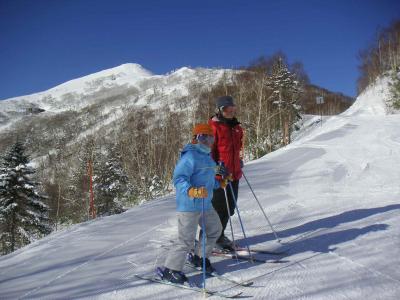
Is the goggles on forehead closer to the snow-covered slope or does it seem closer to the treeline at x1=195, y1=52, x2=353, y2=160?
the snow-covered slope

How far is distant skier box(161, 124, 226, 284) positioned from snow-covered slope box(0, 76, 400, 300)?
249 mm

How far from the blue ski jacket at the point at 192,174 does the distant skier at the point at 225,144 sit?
2.63 ft

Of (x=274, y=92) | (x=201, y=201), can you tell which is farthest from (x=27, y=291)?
(x=274, y=92)

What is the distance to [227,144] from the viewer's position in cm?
470

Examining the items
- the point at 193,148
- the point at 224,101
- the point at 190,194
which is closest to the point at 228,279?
the point at 190,194

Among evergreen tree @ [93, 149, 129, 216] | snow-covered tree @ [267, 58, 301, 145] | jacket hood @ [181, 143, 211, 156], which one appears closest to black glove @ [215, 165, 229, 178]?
jacket hood @ [181, 143, 211, 156]

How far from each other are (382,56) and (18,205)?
43198mm

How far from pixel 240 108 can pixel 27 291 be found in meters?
28.2

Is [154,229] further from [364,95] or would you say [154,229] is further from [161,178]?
[364,95]

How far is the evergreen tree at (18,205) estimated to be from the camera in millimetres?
23656

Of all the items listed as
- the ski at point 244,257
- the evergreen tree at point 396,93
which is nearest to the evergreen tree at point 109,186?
the evergreen tree at point 396,93

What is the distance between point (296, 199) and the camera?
7812mm

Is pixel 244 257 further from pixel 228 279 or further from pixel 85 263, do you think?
pixel 85 263

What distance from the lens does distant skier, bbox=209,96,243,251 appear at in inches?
182
